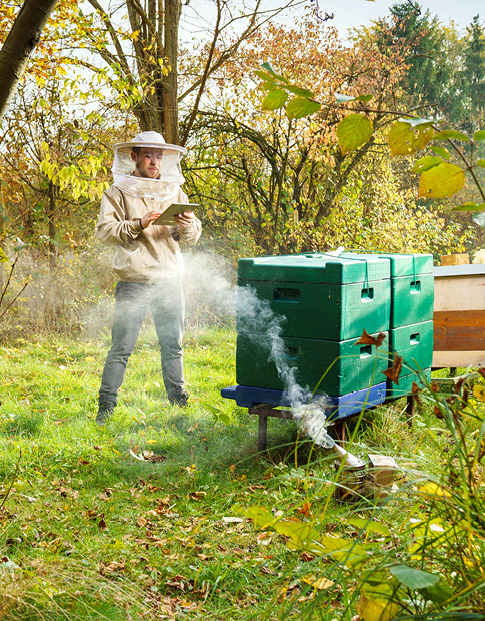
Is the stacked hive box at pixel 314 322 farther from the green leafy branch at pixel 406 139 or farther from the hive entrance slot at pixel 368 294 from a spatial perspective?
the green leafy branch at pixel 406 139

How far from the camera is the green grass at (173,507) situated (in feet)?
5.68

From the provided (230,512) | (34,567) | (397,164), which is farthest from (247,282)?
(397,164)

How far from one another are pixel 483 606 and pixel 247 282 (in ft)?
7.07

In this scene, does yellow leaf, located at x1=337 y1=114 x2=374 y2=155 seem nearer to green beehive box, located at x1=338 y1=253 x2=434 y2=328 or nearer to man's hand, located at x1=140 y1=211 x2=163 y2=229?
green beehive box, located at x1=338 y1=253 x2=434 y2=328

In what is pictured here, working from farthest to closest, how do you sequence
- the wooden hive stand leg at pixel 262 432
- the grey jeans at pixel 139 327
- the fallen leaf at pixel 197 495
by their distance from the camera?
the grey jeans at pixel 139 327 → the wooden hive stand leg at pixel 262 432 → the fallen leaf at pixel 197 495

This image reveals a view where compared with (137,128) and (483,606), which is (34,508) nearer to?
Answer: (483,606)

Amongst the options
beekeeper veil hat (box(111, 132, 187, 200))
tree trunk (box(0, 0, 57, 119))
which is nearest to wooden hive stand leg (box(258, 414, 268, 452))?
beekeeper veil hat (box(111, 132, 187, 200))

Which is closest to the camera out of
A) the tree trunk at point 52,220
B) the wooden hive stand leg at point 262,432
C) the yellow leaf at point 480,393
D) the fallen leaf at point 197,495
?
the yellow leaf at point 480,393

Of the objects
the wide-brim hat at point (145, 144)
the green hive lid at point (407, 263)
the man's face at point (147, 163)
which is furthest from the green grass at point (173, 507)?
the wide-brim hat at point (145, 144)

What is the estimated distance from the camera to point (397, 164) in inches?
551

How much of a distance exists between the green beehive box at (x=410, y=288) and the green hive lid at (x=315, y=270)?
0.54 feet

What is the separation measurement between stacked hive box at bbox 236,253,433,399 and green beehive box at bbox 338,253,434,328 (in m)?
0.01

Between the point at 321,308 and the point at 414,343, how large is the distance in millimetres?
1054

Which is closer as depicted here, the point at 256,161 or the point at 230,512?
the point at 230,512
